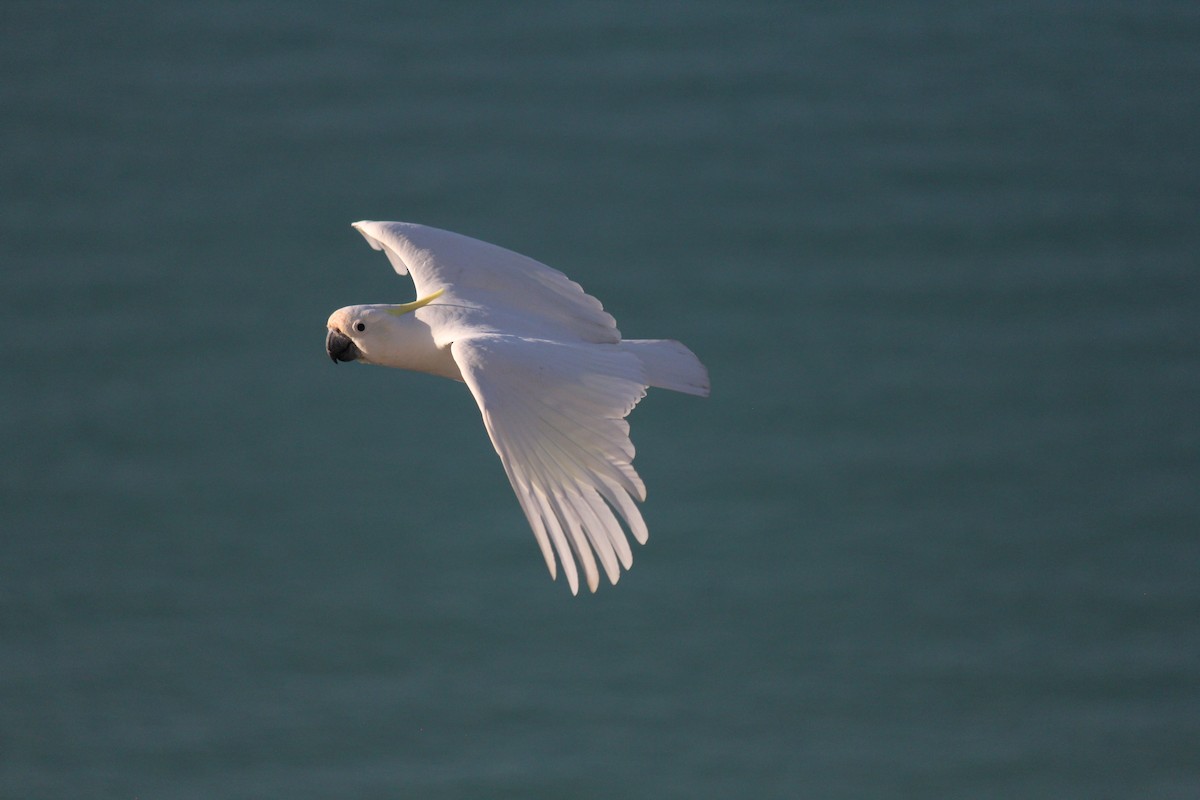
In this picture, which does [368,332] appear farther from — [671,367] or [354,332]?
[671,367]

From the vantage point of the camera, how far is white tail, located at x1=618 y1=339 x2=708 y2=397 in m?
3.26

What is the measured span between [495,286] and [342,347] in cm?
39

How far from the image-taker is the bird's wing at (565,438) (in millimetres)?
2691

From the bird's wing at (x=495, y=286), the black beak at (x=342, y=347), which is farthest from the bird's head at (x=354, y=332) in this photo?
the bird's wing at (x=495, y=286)

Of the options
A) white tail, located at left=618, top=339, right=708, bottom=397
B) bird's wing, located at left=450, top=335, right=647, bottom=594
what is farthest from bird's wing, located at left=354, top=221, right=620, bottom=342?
bird's wing, located at left=450, top=335, right=647, bottom=594

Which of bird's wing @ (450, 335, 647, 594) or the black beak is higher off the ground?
the black beak

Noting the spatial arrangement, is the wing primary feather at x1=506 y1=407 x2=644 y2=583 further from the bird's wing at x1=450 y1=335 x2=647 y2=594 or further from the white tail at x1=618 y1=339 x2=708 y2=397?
the white tail at x1=618 y1=339 x2=708 y2=397

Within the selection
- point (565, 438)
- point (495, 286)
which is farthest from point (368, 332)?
point (565, 438)

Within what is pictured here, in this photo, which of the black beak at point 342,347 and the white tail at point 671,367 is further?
the black beak at point 342,347

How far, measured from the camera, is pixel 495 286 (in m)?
3.62

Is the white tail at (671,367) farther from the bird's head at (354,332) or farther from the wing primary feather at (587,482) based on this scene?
the bird's head at (354,332)

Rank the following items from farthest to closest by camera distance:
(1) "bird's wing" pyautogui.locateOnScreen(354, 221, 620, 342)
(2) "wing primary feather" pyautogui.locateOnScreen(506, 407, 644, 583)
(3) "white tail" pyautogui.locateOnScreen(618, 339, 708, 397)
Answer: (1) "bird's wing" pyautogui.locateOnScreen(354, 221, 620, 342) < (3) "white tail" pyautogui.locateOnScreen(618, 339, 708, 397) < (2) "wing primary feather" pyautogui.locateOnScreen(506, 407, 644, 583)

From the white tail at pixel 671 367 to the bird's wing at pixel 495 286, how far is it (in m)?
0.15

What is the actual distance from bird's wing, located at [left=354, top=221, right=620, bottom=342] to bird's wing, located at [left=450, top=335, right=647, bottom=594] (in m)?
0.36
